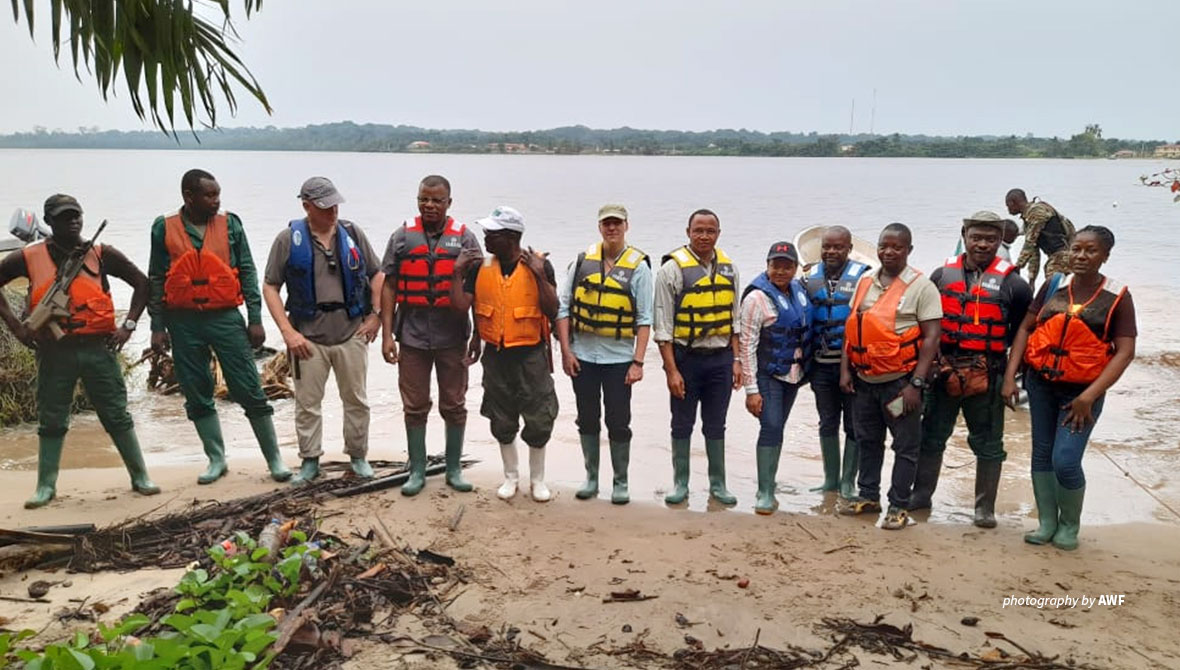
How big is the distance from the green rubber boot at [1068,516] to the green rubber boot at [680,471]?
2278 mm

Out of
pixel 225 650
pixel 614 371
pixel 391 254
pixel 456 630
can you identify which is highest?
pixel 391 254

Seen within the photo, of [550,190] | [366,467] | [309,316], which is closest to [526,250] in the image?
[309,316]

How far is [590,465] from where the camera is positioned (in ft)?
19.8

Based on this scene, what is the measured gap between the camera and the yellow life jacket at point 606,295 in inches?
221

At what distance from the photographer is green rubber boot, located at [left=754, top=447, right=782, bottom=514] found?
19.1 ft

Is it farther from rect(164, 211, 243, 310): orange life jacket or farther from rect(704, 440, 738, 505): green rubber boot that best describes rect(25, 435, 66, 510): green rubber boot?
rect(704, 440, 738, 505): green rubber boot

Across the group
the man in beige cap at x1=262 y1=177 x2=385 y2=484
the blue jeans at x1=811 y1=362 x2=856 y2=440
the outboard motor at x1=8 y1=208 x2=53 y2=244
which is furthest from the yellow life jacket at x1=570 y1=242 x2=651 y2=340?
the outboard motor at x1=8 y1=208 x2=53 y2=244

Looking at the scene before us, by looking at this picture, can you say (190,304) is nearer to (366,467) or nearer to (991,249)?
(366,467)

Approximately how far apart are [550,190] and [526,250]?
5219 centimetres

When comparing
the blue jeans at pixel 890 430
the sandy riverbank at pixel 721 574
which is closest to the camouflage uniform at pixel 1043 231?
the sandy riverbank at pixel 721 574

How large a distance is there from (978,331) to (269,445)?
4.80 meters

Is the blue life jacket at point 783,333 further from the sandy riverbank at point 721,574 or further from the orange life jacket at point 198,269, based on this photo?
the orange life jacket at point 198,269

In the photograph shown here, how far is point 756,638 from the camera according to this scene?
396 centimetres

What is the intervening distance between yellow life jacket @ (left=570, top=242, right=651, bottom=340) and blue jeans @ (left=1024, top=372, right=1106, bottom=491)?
2460mm
